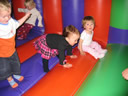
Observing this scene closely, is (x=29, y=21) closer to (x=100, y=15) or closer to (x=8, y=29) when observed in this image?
(x=100, y=15)

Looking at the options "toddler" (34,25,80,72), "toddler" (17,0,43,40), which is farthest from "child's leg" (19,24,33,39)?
"toddler" (34,25,80,72)

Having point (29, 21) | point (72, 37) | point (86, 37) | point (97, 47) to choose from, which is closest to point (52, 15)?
point (29, 21)

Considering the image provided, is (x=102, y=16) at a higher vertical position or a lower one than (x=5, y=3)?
lower

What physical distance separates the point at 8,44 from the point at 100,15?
4.41 feet

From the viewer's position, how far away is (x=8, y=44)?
1.26 m

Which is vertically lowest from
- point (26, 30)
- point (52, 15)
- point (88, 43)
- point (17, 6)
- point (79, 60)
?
point (79, 60)

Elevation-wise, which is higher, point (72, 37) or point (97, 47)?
point (72, 37)

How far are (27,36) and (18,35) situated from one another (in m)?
0.16

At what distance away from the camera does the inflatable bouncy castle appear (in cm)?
126

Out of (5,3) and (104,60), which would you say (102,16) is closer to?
(104,60)

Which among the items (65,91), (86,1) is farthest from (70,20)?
(65,91)

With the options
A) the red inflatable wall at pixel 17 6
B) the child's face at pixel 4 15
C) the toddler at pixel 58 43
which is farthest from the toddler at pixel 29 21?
the child's face at pixel 4 15

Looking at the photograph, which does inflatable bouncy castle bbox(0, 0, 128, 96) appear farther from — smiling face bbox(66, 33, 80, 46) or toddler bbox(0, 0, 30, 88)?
smiling face bbox(66, 33, 80, 46)

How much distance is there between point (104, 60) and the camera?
166 centimetres
